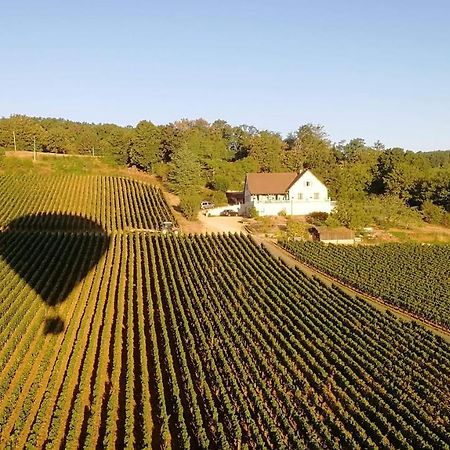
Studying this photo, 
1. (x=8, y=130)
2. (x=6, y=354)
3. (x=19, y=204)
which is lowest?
(x=6, y=354)

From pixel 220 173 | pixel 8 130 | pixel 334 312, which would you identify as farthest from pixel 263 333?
pixel 8 130

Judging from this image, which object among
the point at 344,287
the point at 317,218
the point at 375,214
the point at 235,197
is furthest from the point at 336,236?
the point at 235,197

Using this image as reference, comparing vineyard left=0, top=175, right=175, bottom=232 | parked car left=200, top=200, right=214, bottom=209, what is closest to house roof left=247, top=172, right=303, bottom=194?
parked car left=200, top=200, right=214, bottom=209

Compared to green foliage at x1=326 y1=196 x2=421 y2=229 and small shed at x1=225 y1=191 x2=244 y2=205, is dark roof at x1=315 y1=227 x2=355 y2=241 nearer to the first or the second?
green foliage at x1=326 y1=196 x2=421 y2=229

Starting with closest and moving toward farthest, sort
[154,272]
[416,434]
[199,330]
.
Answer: [416,434] → [199,330] → [154,272]

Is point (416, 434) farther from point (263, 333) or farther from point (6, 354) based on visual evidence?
point (6, 354)

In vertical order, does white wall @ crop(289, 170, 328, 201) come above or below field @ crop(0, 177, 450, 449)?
above

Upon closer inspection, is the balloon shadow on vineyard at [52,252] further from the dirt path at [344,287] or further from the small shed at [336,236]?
the small shed at [336,236]
